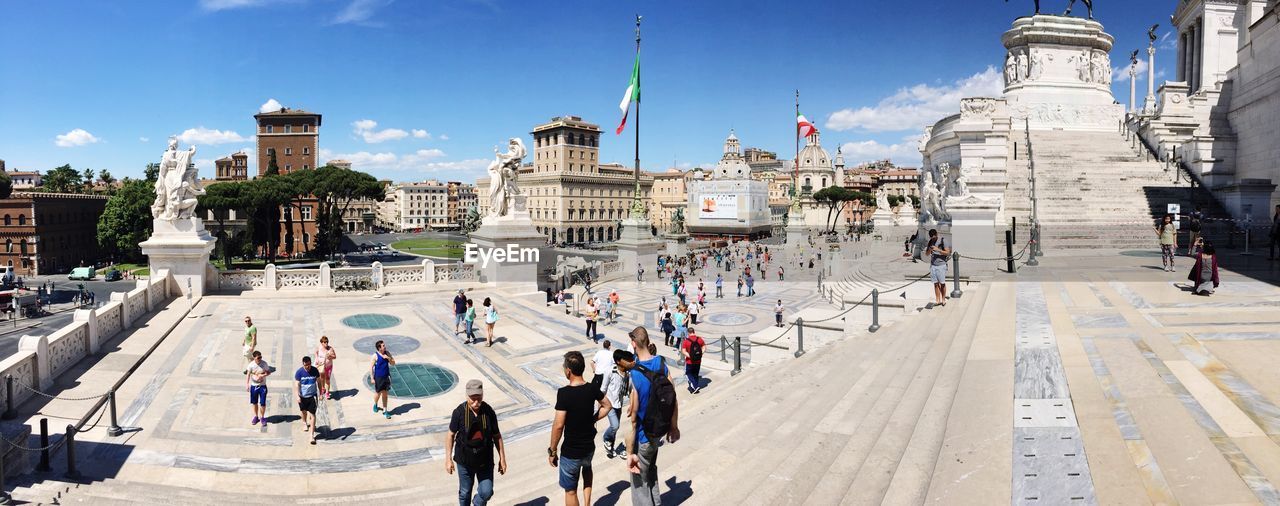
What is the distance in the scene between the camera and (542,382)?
9.56m

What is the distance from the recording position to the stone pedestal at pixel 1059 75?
2995 centimetres

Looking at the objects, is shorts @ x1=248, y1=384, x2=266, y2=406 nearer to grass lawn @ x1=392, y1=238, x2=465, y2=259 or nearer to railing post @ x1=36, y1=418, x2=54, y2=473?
railing post @ x1=36, y1=418, x2=54, y2=473

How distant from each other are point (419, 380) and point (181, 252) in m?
8.89

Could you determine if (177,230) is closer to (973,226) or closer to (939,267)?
(939,267)

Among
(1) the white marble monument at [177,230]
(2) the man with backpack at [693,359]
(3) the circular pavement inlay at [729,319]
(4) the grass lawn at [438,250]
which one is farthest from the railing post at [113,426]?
(4) the grass lawn at [438,250]

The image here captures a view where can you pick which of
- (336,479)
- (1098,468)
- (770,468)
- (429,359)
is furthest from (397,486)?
(1098,468)

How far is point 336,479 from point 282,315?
876 cm

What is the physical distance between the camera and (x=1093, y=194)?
68.2 feet

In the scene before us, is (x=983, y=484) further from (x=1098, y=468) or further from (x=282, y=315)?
(x=282, y=315)

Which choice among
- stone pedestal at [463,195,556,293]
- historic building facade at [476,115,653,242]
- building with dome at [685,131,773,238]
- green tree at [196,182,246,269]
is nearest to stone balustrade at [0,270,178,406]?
stone pedestal at [463,195,556,293]

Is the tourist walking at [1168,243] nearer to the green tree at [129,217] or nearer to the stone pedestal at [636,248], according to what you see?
the stone pedestal at [636,248]

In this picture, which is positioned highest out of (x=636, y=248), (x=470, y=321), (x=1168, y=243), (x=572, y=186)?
(x=572, y=186)

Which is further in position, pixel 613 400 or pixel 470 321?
pixel 470 321

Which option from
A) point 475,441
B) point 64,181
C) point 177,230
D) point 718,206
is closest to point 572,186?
point 718,206
